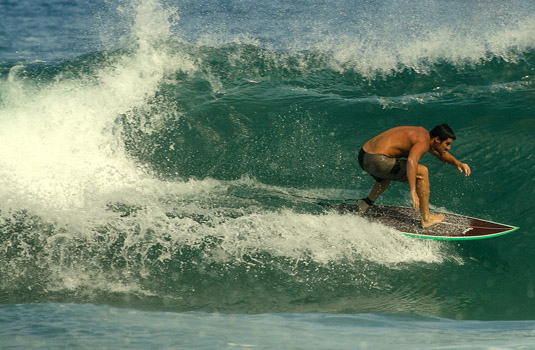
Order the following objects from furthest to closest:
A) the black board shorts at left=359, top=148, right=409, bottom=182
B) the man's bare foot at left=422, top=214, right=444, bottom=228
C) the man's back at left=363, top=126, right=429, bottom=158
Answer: the man's bare foot at left=422, top=214, right=444, bottom=228 < the black board shorts at left=359, top=148, right=409, bottom=182 < the man's back at left=363, top=126, right=429, bottom=158

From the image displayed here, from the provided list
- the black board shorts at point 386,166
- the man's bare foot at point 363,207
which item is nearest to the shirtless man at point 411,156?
the black board shorts at point 386,166

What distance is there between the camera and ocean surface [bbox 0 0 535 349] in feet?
14.3

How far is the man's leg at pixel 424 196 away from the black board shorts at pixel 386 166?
21cm

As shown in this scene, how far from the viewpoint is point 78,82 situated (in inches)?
393

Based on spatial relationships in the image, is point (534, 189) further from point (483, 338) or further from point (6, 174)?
point (6, 174)

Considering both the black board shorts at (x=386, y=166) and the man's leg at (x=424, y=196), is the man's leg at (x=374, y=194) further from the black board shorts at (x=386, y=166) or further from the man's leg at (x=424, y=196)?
the man's leg at (x=424, y=196)

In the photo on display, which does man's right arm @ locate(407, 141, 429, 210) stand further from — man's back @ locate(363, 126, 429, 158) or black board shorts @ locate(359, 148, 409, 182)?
black board shorts @ locate(359, 148, 409, 182)

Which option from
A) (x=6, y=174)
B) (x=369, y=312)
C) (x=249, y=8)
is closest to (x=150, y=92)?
(x=6, y=174)

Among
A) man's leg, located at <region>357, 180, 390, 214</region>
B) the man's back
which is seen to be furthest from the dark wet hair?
man's leg, located at <region>357, 180, 390, 214</region>

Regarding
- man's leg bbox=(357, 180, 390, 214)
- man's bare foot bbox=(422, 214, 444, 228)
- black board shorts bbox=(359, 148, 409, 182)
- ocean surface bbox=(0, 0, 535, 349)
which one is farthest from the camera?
man's leg bbox=(357, 180, 390, 214)

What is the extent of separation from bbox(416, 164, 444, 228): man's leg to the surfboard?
7 centimetres

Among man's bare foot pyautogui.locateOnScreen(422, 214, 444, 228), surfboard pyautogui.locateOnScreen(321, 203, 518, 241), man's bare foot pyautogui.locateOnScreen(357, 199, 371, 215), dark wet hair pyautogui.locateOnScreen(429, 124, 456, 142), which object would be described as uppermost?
dark wet hair pyautogui.locateOnScreen(429, 124, 456, 142)

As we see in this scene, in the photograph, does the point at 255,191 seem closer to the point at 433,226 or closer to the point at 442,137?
the point at 433,226

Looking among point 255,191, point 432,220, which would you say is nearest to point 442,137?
point 432,220
